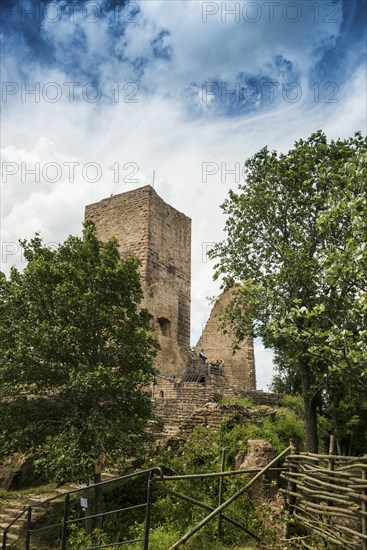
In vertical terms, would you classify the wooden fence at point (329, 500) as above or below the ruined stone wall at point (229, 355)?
below

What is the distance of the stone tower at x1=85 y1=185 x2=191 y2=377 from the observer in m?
20.0

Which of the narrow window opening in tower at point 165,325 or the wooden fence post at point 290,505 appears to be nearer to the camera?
the wooden fence post at point 290,505

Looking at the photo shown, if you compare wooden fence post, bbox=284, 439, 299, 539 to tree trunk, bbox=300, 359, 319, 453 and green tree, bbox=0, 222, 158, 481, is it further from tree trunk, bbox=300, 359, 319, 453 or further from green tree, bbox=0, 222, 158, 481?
tree trunk, bbox=300, 359, 319, 453

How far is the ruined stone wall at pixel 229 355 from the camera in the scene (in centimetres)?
2472

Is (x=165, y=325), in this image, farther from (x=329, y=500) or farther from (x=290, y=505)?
(x=329, y=500)

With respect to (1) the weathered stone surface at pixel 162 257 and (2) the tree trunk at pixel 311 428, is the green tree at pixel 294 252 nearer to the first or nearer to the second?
(2) the tree trunk at pixel 311 428

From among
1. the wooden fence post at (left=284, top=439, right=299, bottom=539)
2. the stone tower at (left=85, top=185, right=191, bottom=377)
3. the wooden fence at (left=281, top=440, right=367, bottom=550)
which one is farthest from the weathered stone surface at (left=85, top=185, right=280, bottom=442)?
the wooden fence at (left=281, top=440, right=367, bottom=550)

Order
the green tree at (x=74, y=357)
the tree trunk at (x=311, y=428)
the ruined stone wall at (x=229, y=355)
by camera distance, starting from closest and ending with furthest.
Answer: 1. the green tree at (x=74, y=357)
2. the tree trunk at (x=311, y=428)
3. the ruined stone wall at (x=229, y=355)

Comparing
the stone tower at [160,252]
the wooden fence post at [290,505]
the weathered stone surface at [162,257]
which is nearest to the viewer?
the wooden fence post at [290,505]

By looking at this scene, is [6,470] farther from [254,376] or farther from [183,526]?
[254,376]

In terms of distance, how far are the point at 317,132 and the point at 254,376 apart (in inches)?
594

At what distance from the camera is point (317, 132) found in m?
12.8

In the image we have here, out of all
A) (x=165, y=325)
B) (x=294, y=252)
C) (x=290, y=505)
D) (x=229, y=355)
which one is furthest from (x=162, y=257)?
(x=290, y=505)

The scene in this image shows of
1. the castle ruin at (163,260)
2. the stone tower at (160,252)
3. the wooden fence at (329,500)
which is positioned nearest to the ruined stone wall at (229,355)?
the castle ruin at (163,260)
